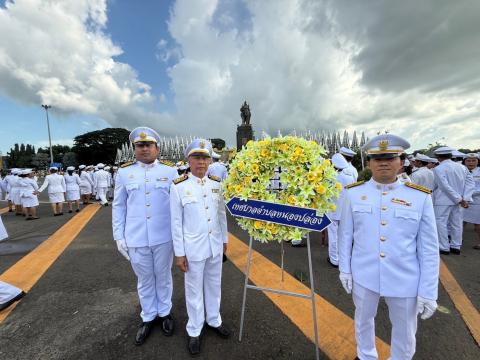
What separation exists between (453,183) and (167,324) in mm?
6352

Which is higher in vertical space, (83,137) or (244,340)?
(83,137)

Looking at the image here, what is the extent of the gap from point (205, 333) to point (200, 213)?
57.6 inches

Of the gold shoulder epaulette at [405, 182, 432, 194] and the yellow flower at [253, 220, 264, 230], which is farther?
the yellow flower at [253, 220, 264, 230]

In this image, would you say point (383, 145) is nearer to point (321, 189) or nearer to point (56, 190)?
point (321, 189)

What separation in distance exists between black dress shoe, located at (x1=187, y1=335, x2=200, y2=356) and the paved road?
0.24 ft

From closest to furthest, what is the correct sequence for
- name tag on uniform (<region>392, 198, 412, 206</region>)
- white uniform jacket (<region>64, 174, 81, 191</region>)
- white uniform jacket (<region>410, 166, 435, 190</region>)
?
name tag on uniform (<region>392, 198, 412, 206</region>)
white uniform jacket (<region>410, 166, 435, 190</region>)
white uniform jacket (<region>64, 174, 81, 191</region>)

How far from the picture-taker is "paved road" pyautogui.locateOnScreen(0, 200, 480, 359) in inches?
104

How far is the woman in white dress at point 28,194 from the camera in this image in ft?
31.5

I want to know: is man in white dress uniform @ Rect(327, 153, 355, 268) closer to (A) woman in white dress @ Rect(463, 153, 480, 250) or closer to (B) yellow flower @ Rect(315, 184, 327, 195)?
(B) yellow flower @ Rect(315, 184, 327, 195)

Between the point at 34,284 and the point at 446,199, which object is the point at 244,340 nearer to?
the point at 34,284

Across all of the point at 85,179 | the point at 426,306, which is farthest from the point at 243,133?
the point at 426,306

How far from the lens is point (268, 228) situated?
238cm

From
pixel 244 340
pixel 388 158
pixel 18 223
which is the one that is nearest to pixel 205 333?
pixel 244 340

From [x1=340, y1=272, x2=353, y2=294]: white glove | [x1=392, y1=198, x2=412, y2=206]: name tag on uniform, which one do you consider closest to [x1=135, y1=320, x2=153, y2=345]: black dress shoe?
[x1=340, y1=272, x2=353, y2=294]: white glove
